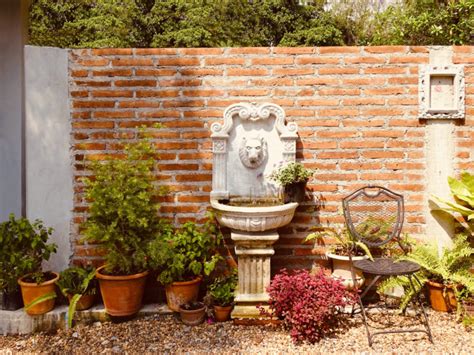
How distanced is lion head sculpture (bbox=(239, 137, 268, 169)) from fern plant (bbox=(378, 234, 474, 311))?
1451 millimetres

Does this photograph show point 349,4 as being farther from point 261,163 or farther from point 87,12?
point 261,163

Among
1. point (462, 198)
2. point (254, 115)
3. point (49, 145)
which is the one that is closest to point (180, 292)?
point (254, 115)

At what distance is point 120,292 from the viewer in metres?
3.52

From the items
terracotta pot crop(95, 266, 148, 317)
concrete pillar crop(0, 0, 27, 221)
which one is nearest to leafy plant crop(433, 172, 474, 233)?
terracotta pot crop(95, 266, 148, 317)

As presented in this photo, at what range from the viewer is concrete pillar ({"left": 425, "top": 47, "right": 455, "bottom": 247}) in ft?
12.6

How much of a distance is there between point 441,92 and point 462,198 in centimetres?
96

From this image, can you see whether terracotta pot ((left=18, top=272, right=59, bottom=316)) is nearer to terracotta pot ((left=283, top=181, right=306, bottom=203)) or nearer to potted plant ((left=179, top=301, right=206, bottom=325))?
potted plant ((left=179, top=301, right=206, bottom=325))

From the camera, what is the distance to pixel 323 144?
3.92 metres

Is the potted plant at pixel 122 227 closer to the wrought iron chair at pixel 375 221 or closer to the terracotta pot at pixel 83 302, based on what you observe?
the terracotta pot at pixel 83 302

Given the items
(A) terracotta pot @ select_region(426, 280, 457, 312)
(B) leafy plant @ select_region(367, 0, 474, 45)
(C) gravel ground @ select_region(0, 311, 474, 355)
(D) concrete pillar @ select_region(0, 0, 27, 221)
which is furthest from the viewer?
(B) leafy plant @ select_region(367, 0, 474, 45)

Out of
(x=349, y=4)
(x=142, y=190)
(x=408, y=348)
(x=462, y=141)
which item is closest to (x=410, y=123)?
(x=462, y=141)

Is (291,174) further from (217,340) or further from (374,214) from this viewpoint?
(217,340)

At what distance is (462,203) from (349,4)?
7808 millimetres

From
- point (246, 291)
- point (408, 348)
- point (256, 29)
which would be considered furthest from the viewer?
point (256, 29)
